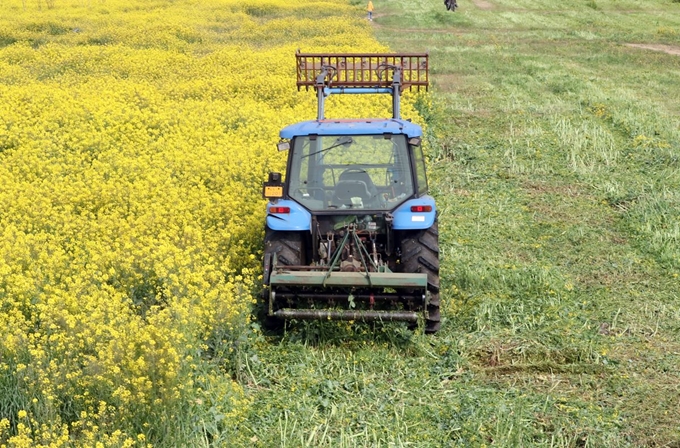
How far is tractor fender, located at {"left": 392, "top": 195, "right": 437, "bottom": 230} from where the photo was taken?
303 inches

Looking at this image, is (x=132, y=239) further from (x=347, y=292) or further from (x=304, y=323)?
(x=347, y=292)

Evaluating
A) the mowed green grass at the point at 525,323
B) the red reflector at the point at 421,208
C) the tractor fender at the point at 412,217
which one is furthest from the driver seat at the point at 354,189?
the mowed green grass at the point at 525,323

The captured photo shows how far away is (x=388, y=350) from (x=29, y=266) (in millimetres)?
3249

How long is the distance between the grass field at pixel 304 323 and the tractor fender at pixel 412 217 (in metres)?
0.91

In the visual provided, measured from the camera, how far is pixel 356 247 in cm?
790

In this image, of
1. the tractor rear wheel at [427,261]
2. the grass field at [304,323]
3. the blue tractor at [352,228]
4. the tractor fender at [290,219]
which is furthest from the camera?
the tractor fender at [290,219]

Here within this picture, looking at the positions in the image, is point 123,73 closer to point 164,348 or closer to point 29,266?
point 29,266

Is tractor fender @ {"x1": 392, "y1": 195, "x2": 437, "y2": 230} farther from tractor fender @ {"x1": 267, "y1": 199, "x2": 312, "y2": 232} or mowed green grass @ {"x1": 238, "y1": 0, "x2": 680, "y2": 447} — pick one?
mowed green grass @ {"x1": 238, "y1": 0, "x2": 680, "y2": 447}

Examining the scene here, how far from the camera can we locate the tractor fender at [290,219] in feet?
25.3

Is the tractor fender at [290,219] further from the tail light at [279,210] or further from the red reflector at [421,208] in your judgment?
the red reflector at [421,208]

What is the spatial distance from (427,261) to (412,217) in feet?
1.34

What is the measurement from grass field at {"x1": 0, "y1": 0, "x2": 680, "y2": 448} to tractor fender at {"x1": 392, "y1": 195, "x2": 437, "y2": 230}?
2.97 ft

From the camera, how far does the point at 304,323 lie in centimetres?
750

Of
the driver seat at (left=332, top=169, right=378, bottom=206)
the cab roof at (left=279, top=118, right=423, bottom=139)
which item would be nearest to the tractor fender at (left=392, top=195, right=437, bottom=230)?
the driver seat at (left=332, top=169, right=378, bottom=206)
